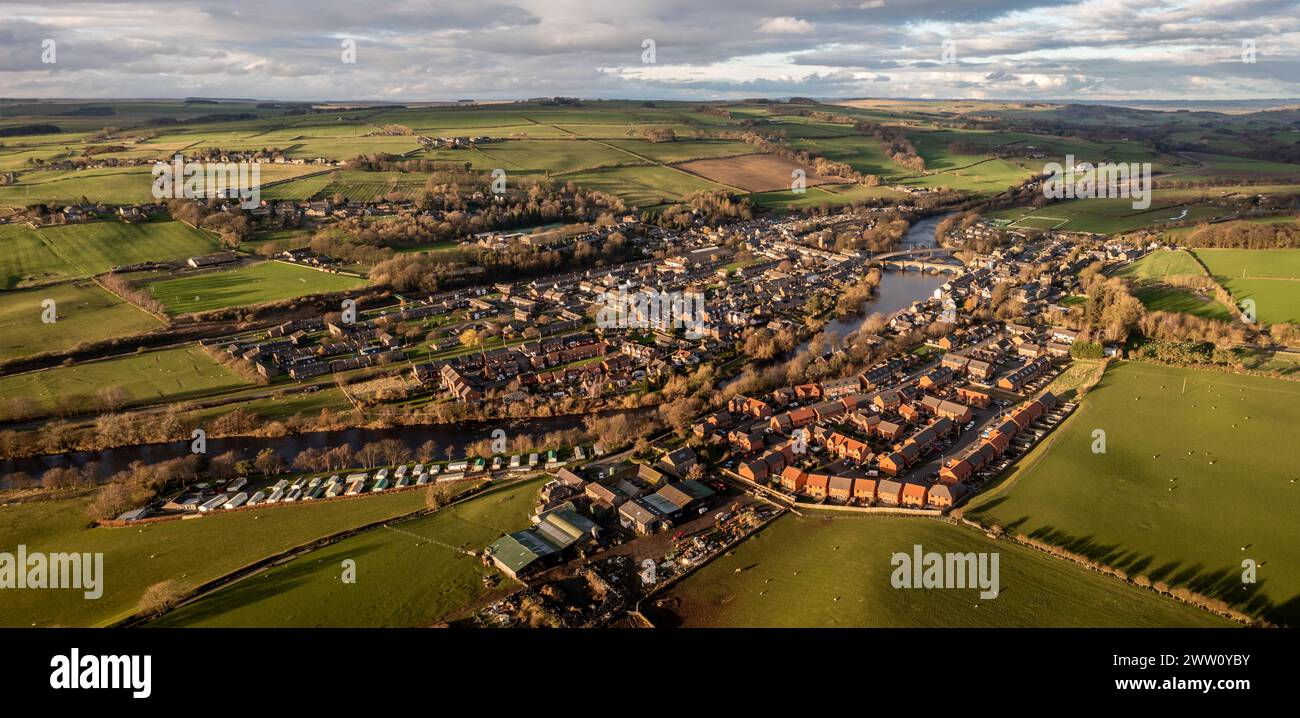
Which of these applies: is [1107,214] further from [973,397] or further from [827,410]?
[827,410]

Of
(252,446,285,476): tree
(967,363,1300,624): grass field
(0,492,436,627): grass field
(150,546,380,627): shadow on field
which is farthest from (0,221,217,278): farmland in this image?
(967,363,1300,624): grass field

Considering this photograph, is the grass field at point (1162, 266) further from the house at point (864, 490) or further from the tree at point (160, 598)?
the tree at point (160, 598)

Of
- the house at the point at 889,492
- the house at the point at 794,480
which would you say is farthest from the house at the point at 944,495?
the house at the point at 794,480

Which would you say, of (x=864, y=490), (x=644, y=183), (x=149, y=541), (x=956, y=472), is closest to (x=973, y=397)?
(x=956, y=472)

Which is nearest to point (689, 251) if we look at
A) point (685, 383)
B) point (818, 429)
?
point (685, 383)

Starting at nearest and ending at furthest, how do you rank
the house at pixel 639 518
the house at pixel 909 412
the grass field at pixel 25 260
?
the house at pixel 639 518
the house at pixel 909 412
the grass field at pixel 25 260

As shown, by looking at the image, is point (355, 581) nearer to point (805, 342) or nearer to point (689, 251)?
point (805, 342)
